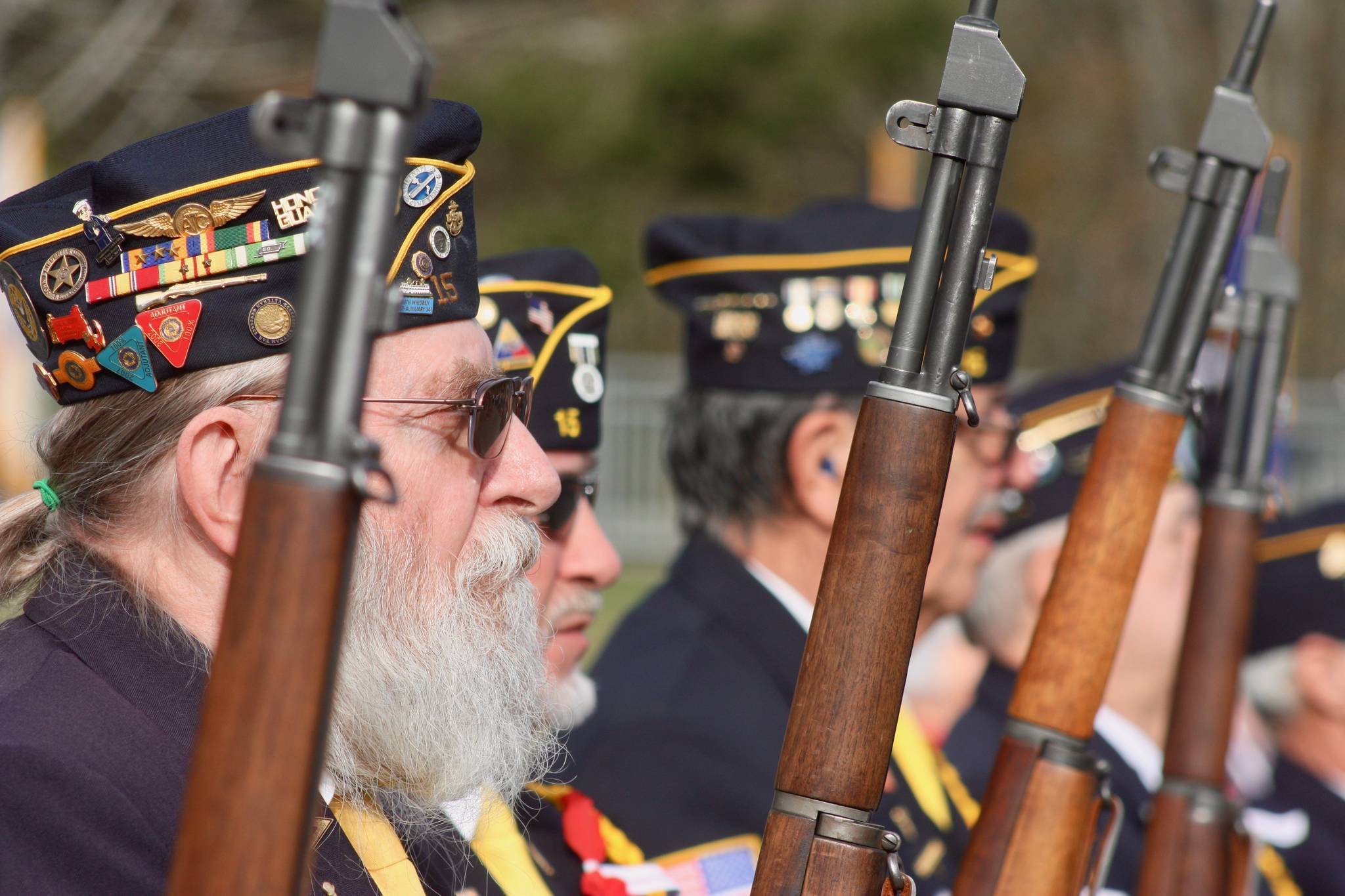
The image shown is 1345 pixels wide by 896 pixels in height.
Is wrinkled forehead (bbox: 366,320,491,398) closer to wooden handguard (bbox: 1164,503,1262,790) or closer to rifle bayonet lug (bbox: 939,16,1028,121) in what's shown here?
rifle bayonet lug (bbox: 939,16,1028,121)

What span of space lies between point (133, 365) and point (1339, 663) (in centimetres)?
441

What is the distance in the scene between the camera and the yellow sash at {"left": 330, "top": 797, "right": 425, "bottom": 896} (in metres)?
2.03

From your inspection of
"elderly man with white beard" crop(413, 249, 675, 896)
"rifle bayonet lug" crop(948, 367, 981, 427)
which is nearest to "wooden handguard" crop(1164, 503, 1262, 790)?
"elderly man with white beard" crop(413, 249, 675, 896)

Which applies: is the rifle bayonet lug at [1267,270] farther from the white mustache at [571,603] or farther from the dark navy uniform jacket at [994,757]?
the white mustache at [571,603]

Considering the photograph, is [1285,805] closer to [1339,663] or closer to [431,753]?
[1339,663]

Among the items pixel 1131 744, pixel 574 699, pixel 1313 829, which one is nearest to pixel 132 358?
pixel 574 699

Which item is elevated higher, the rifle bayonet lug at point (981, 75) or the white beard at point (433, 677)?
the rifle bayonet lug at point (981, 75)

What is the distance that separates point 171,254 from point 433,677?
0.71 m

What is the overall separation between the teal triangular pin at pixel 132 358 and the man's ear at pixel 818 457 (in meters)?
1.95

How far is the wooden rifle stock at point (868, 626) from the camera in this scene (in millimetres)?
1835

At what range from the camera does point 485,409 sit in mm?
2168

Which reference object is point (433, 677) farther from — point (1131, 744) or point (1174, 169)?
point (1131, 744)

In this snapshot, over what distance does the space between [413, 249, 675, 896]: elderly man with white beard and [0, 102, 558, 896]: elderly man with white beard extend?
0.44 metres

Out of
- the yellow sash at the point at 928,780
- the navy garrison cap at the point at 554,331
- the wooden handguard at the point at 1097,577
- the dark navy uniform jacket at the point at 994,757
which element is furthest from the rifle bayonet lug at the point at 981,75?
the dark navy uniform jacket at the point at 994,757
